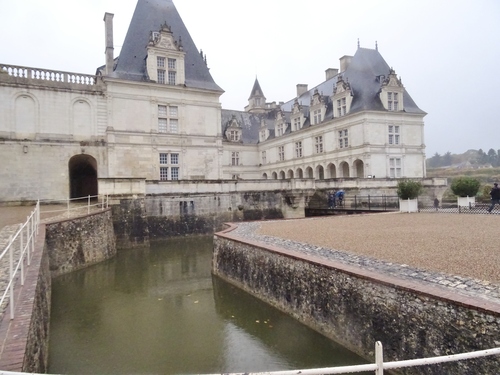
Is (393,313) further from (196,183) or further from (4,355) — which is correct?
(196,183)

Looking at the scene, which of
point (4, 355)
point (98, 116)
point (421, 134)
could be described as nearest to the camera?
point (4, 355)

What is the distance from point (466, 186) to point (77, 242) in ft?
55.8

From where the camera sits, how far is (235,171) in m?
41.0

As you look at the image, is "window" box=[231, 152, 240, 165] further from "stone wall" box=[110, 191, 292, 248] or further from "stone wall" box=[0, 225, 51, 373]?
"stone wall" box=[0, 225, 51, 373]

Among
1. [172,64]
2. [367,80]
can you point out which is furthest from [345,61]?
[172,64]

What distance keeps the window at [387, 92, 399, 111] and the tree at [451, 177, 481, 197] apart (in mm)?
14057

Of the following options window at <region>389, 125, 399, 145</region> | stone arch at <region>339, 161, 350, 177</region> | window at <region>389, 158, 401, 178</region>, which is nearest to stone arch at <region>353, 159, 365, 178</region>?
stone arch at <region>339, 161, 350, 177</region>

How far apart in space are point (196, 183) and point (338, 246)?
41.2 ft

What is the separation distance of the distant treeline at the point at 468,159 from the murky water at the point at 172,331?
122m

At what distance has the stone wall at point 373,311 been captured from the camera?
4.11 m

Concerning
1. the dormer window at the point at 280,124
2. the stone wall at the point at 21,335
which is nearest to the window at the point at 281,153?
the dormer window at the point at 280,124

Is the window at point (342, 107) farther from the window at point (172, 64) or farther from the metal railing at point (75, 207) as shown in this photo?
the metal railing at point (75, 207)

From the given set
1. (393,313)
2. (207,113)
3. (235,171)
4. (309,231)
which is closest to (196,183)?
(207,113)

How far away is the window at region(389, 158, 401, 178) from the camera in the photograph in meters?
29.9
